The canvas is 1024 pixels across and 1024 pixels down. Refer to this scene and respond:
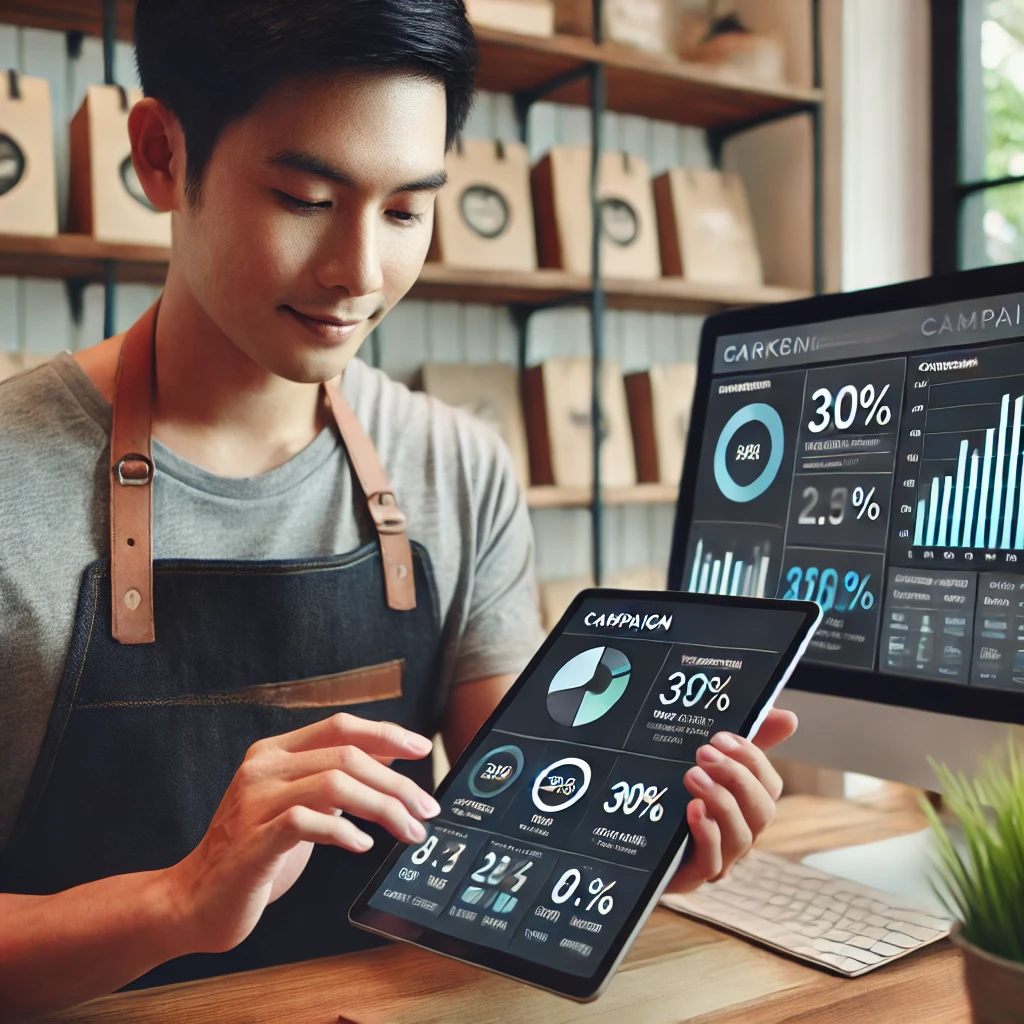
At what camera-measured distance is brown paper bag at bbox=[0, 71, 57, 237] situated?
2.05 metres

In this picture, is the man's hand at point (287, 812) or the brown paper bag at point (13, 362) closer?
the man's hand at point (287, 812)

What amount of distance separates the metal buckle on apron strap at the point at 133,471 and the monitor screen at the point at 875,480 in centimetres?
55

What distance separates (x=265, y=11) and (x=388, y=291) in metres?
0.25

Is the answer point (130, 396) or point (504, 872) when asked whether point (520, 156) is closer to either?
point (130, 396)

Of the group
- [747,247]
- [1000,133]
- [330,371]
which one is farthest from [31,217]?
[1000,133]

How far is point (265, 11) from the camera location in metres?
0.93

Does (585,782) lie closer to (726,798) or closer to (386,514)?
(726,798)

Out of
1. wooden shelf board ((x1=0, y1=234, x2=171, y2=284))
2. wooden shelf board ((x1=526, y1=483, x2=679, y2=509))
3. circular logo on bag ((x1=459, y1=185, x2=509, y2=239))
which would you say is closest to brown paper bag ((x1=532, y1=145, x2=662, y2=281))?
circular logo on bag ((x1=459, y1=185, x2=509, y2=239))

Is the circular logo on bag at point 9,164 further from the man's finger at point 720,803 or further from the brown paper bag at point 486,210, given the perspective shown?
the man's finger at point 720,803

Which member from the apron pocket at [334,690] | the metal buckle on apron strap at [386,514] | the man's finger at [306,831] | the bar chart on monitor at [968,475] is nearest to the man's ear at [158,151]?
the metal buckle on apron strap at [386,514]

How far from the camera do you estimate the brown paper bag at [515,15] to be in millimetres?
2367

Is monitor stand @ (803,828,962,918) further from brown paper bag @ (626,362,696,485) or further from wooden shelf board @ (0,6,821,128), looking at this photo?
wooden shelf board @ (0,6,821,128)

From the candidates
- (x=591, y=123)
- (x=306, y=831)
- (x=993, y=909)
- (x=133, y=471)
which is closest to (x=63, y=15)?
(x=591, y=123)

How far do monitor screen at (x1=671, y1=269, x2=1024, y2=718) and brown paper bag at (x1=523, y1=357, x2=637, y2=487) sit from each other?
144cm
